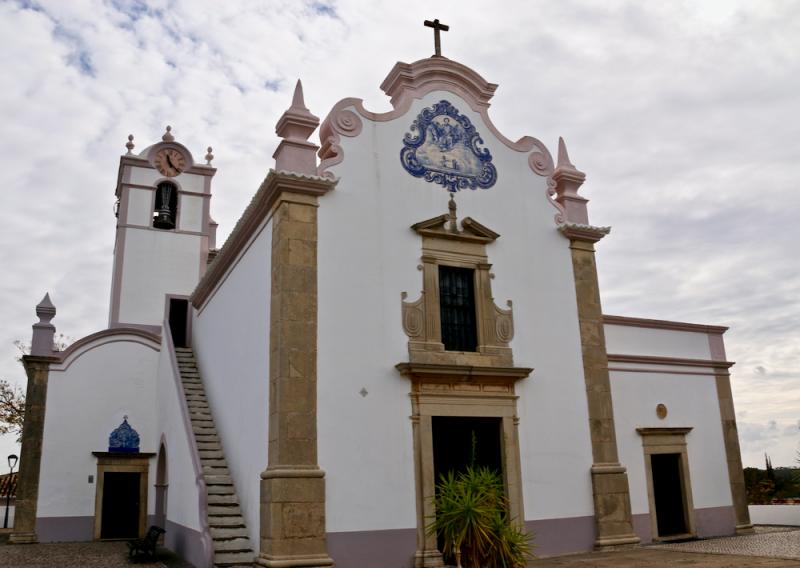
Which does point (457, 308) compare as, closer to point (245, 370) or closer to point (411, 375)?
point (411, 375)

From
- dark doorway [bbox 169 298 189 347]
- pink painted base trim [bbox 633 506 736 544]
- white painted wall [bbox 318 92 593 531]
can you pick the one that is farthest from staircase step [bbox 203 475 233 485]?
dark doorway [bbox 169 298 189 347]

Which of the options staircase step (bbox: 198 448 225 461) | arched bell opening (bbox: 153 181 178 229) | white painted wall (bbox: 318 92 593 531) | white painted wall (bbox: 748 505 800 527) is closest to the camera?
white painted wall (bbox: 318 92 593 531)

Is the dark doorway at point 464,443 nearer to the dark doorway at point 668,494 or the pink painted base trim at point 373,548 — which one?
the pink painted base trim at point 373,548

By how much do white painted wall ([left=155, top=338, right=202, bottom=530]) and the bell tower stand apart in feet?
11.4

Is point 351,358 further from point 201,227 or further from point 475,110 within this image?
point 201,227

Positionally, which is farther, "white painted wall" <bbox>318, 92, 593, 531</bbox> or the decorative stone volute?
the decorative stone volute

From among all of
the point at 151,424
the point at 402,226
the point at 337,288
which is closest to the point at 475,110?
the point at 402,226

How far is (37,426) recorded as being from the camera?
1568 centimetres

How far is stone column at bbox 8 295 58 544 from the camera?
1516 centimetres

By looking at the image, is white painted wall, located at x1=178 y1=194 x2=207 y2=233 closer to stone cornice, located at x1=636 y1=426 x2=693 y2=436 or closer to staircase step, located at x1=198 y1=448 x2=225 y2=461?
staircase step, located at x1=198 y1=448 x2=225 y2=461

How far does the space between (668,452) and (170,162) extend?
51.2 ft

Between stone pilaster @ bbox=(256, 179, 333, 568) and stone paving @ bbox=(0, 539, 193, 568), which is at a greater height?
stone pilaster @ bbox=(256, 179, 333, 568)

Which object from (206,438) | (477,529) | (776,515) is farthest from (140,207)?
(776,515)

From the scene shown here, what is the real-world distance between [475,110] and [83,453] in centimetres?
1137
